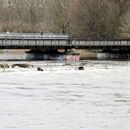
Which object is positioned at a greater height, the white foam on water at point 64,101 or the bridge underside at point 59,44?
the white foam on water at point 64,101

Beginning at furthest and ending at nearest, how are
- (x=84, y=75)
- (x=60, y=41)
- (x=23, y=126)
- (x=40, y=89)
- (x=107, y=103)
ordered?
(x=60, y=41), (x=84, y=75), (x=40, y=89), (x=107, y=103), (x=23, y=126)

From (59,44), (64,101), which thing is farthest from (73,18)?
(64,101)

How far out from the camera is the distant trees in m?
116

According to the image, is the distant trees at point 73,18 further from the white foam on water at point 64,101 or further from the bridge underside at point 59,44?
the white foam on water at point 64,101

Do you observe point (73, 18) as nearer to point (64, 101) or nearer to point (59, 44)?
point (59, 44)

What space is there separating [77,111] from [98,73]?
2869 centimetres

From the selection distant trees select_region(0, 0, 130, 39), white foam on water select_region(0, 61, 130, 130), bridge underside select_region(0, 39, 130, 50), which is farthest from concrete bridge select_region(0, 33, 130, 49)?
white foam on water select_region(0, 61, 130, 130)

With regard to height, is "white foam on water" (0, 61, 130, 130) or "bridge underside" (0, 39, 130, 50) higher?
"white foam on water" (0, 61, 130, 130)

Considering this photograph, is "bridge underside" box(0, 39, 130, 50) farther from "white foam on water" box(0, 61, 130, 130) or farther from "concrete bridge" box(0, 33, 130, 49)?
"white foam on water" box(0, 61, 130, 130)

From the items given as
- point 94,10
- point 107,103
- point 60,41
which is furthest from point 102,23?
point 107,103

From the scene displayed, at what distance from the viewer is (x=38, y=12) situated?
16400 centimetres

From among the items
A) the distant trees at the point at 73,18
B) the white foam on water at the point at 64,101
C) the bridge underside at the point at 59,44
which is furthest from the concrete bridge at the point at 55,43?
the white foam on water at the point at 64,101

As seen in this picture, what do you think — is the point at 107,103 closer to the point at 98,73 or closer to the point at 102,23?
the point at 98,73

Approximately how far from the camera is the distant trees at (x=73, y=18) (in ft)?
382
